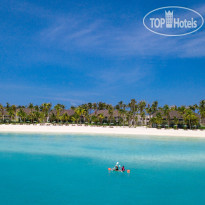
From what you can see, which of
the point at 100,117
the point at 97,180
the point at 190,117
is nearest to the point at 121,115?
the point at 100,117

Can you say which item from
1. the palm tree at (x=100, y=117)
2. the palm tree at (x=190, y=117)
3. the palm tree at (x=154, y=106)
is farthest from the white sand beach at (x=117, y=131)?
the palm tree at (x=154, y=106)

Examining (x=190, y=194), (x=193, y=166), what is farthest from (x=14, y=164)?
(x=193, y=166)

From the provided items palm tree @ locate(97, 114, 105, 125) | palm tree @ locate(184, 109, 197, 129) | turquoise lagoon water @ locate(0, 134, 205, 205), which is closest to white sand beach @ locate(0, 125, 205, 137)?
palm tree @ locate(184, 109, 197, 129)

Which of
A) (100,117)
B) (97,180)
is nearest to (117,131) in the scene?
(100,117)

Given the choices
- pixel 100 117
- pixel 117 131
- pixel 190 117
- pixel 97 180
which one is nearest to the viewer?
pixel 97 180

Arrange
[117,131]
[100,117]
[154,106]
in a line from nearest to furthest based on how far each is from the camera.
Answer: [117,131]
[100,117]
[154,106]

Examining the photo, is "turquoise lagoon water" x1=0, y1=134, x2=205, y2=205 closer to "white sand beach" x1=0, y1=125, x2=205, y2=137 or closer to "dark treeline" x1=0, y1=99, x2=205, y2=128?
"white sand beach" x1=0, y1=125, x2=205, y2=137

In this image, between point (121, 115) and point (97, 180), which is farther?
point (121, 115)

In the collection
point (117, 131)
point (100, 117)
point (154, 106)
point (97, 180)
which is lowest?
point (97, 180)

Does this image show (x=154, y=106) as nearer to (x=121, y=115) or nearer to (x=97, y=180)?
(x=121, y=115)

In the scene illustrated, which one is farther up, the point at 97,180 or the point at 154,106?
the point at 154,106

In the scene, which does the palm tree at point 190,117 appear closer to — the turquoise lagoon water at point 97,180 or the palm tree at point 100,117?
the palm tree at point 100,117

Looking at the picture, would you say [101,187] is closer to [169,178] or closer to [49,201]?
[49,201]

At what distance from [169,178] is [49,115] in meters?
92.3
